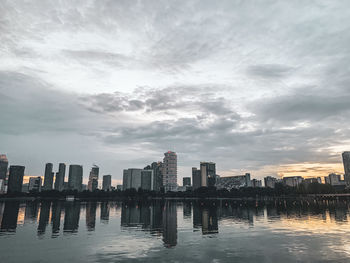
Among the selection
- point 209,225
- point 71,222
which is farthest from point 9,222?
point 209,225

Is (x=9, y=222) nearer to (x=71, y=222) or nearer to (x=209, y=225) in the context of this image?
(x=71, y=222)

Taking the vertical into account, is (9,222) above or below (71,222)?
above

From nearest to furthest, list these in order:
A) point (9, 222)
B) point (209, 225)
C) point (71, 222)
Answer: point (209, 225)
point (9, 222)
point (71, 222)

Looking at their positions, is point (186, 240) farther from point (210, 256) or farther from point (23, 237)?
point (23, 237)

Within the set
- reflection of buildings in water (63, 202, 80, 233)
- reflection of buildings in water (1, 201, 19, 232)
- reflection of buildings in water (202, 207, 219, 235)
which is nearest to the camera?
reflection of buildings in water (202, 207, 219, 235)

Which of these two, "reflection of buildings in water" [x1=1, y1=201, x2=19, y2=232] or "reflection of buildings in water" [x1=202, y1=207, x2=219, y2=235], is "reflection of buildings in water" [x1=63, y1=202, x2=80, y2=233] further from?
"reflection of buildings in water" [x1=202, y1=207, x2=219, y2=235]

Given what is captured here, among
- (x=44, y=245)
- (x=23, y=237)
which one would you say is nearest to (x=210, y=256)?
(x=44, y=245)

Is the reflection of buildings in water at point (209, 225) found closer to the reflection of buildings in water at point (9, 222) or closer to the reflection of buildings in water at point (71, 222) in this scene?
the reflection of buildings in water at point (71, 222)

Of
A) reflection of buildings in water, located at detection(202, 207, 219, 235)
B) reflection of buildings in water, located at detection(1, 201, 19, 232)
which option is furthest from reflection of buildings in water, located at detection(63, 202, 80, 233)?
reflection of buildings in water, located at detection(202, 207, 219, 235)

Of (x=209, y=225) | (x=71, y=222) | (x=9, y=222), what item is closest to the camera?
(x=209, y=225)

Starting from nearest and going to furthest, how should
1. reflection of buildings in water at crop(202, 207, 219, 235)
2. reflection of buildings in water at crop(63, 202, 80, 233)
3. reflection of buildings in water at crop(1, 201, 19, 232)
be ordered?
reflection of buildings in water at crop(202, 207, 219, 235)
reflection of buildings in water at crop(1, 201, 19, 232)
reflection of buildings in water at crop(63, 202, 80, 233)

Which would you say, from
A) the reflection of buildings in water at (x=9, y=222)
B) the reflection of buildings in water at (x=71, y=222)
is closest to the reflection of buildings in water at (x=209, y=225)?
the reflection of buildings in water at (x=71, y=222)

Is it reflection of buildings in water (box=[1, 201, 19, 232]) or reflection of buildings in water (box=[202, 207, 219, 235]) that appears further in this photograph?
reflection of buildings in water (box=[1, 201, 19, 232])

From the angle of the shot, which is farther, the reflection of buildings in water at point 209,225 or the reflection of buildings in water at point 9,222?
the reflection of buildings in water at point 9,222
